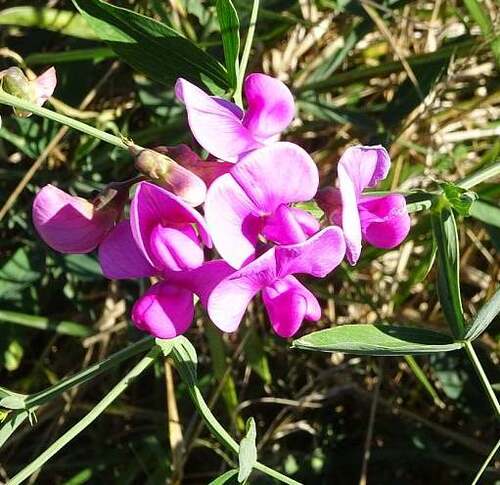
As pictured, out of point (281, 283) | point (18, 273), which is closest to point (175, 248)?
point (281, 283)

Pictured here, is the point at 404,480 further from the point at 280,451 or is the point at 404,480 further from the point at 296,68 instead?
the point at 296,68

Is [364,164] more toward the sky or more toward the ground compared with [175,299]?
more toward the sky

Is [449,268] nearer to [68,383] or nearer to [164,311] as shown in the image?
[164,311]

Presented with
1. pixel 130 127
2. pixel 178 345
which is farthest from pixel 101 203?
pixel 130 127

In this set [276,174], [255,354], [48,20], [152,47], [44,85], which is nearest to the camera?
[276,174]

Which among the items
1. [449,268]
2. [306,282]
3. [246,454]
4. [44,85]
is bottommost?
[306,282]

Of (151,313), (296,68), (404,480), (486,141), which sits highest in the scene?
(151,313)

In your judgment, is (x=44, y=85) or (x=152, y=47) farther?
(x=152, y=47)

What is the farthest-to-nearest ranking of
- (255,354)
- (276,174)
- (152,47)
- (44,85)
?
(255,354), (152,47), (44,85), (276,174)
